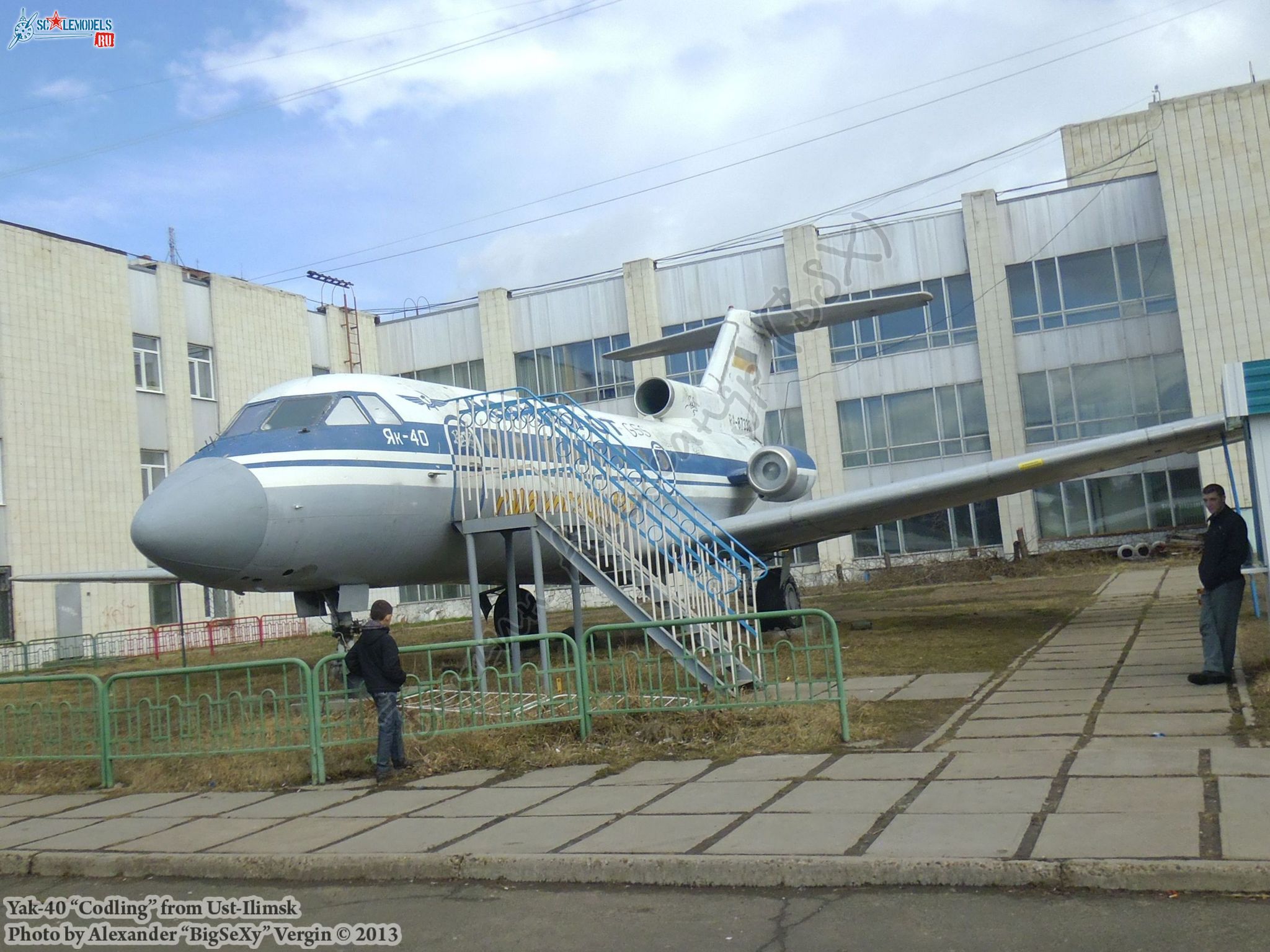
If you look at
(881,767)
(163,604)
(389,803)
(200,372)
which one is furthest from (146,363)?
(881,767)

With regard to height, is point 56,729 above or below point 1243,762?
above

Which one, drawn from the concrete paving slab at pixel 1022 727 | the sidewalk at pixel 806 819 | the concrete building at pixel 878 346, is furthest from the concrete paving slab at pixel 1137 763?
the concrete building at pixel 878 346

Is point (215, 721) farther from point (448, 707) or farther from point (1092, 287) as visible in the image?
point (1092, 287)

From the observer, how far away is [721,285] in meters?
36.4

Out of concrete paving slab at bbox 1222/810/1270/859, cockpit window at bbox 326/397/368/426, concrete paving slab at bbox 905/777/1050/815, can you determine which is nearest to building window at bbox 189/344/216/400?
cockpit window at bbox 326/397/368/426

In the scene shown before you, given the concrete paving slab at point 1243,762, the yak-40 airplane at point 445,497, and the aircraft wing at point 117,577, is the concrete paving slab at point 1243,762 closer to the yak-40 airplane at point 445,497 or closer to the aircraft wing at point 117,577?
the yak-40 airplane at point 445,497

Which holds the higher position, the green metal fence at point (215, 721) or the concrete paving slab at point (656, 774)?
the green metal fence at point (215, 721)

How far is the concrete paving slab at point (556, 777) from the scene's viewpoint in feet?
24.4

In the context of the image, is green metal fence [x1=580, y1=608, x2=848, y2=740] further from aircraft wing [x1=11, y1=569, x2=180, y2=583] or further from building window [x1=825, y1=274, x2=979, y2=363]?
building window [x1=825, y1=274, x2=979, y2=363]

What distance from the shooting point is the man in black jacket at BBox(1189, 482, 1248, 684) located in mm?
8938

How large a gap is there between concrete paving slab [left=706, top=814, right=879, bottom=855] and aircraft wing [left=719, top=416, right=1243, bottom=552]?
373 inches

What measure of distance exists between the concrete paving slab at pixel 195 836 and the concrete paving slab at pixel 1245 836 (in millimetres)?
5232

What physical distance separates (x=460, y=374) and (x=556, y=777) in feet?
111

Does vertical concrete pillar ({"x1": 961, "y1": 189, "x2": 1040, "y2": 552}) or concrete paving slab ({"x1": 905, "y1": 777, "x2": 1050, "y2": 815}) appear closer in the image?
concrete paving slab ({"x1": 905, "y1": 777, "x2": 1050, "y2": 815})
